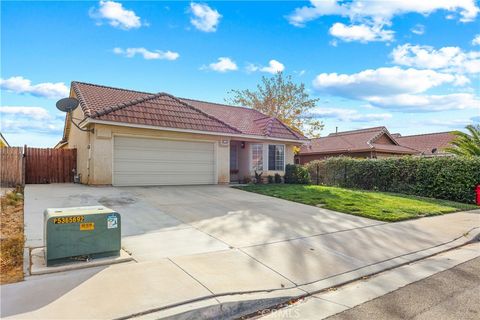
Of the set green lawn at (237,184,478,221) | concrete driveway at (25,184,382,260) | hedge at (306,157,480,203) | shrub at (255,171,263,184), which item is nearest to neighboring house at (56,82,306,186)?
shrub at (255,171,263,184)

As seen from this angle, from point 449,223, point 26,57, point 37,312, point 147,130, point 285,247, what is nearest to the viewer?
point 37,312

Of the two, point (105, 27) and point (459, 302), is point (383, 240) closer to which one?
point (459, 302)

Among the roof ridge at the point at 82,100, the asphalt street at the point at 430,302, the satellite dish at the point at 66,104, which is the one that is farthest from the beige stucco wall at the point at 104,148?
the asphalt street at the point at 430,302

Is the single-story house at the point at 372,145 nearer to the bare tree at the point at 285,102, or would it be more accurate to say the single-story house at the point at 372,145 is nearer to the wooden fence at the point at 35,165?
the bare tree at the point at 285,102

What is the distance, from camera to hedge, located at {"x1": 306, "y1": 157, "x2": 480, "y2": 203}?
14.1 metres

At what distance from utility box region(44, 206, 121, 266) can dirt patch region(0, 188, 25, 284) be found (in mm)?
469

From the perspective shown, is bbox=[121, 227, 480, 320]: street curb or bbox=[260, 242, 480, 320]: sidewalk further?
bbox=[260, 242, 480, 320]: sidewalk

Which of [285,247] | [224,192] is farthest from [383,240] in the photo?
[224,192]

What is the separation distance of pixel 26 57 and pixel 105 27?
3073 mm

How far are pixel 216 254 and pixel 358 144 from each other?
2446cm

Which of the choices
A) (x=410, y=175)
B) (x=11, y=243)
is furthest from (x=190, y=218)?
(x=410, y=175)

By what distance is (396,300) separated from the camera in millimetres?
4273

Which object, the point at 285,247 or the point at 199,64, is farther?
the point at 199,64

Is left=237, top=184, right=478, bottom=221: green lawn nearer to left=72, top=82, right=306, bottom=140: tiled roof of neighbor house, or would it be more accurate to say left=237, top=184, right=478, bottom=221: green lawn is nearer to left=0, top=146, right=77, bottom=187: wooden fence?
left=72, top=82, right=306, bottom=140: tiled roof of neighbor house
